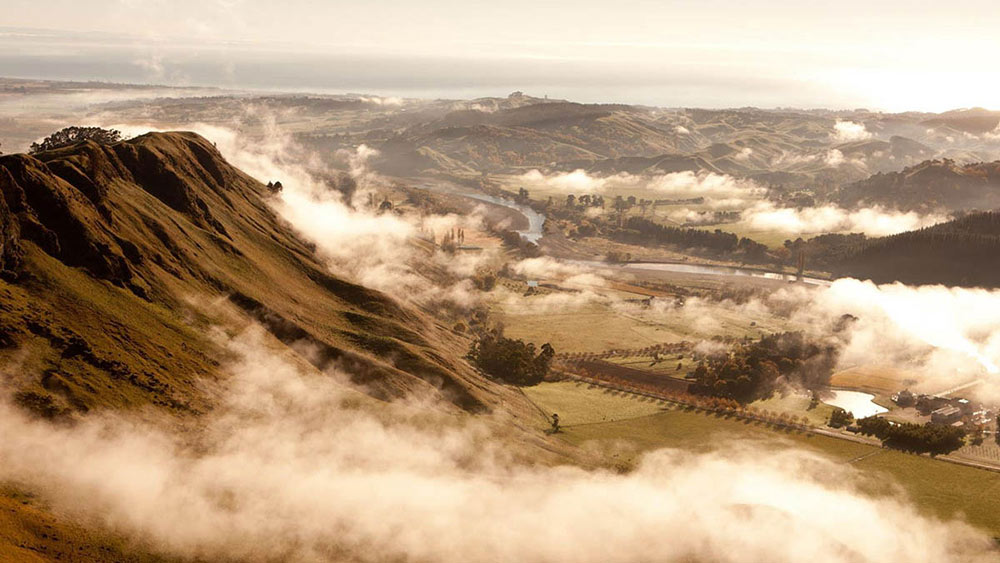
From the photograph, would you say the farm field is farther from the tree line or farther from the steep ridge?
the steep ridge

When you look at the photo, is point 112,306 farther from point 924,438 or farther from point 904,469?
point 924,438

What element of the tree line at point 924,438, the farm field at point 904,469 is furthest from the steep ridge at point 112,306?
the tree line at point 924,438

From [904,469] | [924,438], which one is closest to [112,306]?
[904,469]

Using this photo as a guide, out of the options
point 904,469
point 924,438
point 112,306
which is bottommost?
point 904,469

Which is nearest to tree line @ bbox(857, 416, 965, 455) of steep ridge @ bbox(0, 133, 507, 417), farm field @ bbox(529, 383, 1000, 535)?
farm field @ bbox(529, 383, 1000, 535)

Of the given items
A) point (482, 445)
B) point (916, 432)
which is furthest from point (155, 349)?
point (916, 432)

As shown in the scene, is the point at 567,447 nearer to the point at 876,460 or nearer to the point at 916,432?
the point at 876,460

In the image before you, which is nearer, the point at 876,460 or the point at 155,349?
the point at 155,349

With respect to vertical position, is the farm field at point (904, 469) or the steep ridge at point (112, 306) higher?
the steep ridge at point (112, 306)

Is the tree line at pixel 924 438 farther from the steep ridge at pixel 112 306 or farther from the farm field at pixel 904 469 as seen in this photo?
the steep ridge at pixel 112 306

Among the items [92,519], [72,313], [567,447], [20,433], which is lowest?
[567,447]

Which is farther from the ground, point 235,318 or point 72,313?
point 72,313
